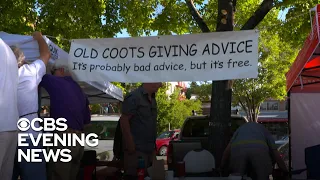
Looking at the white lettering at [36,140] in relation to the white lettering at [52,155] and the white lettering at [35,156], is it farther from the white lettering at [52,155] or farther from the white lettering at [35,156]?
the white lettering at [52,155]

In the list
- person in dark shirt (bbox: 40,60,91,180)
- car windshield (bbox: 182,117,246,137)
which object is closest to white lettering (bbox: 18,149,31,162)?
person in dark shirt (bbox: 40,60,91,180)

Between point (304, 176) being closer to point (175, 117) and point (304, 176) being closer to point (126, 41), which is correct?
point (126, 41)

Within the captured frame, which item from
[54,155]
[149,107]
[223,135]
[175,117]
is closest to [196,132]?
[223,135]

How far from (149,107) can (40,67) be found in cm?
208

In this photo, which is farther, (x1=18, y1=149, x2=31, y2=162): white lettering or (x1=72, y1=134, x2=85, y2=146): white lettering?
(x1=72, y1=134, x2=85, y2=146): white lettering

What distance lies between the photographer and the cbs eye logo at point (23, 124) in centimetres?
374

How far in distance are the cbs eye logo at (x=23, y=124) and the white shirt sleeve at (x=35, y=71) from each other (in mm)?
386

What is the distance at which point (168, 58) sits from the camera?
4.81 m

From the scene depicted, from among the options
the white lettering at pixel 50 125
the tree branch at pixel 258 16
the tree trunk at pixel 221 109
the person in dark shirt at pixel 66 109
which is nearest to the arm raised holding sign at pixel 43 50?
the person in dark shirt at pixel 66 109

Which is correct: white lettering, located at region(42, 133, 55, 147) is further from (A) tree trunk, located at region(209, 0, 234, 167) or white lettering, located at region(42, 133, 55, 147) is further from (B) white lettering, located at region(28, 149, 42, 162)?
(A) tree trunk, located at region(209, 0, 234, 167)

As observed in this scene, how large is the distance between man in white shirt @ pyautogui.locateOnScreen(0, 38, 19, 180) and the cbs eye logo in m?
0.16

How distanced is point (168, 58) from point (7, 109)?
1971 mm

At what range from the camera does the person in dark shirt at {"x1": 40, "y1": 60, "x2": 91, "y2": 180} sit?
13.9ft

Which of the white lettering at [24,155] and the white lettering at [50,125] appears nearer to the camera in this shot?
the white lettering at [24,155]
